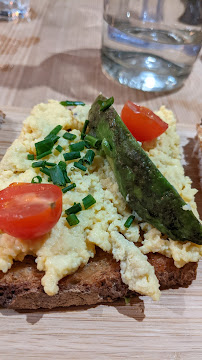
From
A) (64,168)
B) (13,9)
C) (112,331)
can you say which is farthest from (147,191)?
(13,9)

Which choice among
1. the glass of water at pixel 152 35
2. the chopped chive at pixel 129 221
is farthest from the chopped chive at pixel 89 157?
the glass of water at pixel 152 35

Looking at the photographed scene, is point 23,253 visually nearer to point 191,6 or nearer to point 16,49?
point 191,6

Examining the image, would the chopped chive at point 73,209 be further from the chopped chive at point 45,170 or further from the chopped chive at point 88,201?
the chopped chive at point 45,170

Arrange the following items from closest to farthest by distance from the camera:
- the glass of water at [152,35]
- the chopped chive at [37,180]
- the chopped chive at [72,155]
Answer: the chopped chive at [37,180] < the chopped chive at [72,155] < the glass of water at [152,35]

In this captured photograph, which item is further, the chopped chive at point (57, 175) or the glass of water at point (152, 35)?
the glass of water at point (152, 35)

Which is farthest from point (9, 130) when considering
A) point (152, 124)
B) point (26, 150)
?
point (152, 124)

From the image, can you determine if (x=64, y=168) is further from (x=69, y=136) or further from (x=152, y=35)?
(x=152, y=35)

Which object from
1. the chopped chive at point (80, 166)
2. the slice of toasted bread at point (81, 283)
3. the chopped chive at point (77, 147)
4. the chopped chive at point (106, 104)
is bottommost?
the slice of toasted bread at point (81, 283)
